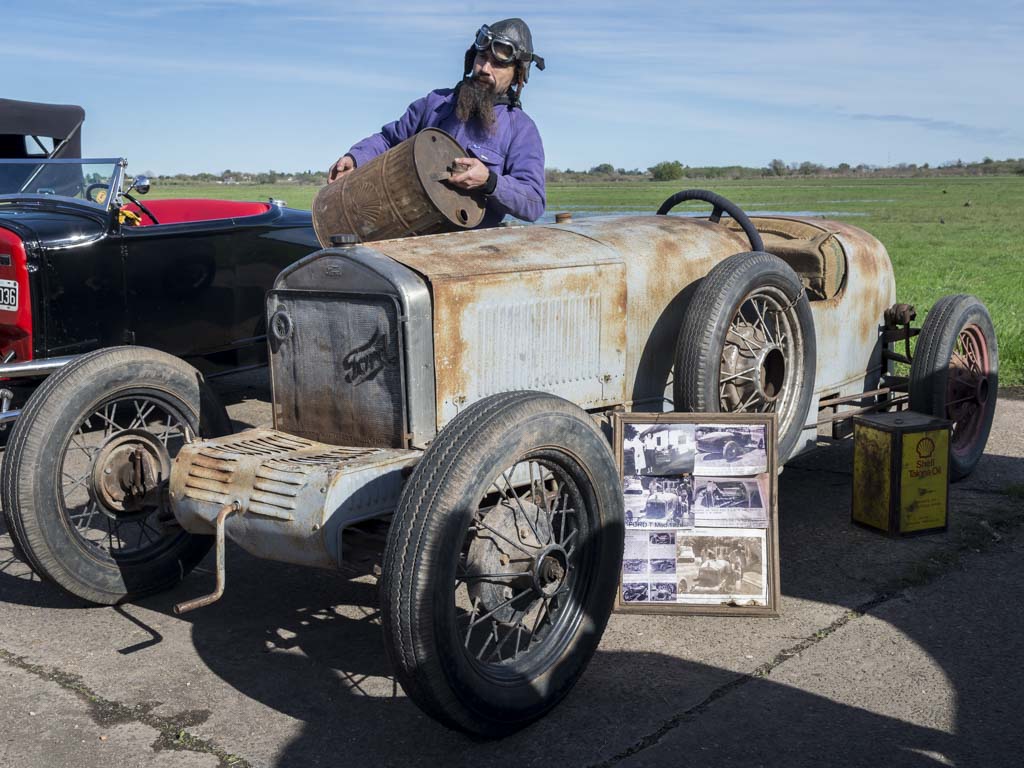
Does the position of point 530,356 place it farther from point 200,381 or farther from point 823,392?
point 823,392

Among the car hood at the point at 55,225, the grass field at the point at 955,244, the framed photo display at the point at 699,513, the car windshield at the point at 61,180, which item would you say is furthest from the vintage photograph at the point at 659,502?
the grass field at the point at 955,244

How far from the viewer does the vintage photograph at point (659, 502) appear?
402 centimetres

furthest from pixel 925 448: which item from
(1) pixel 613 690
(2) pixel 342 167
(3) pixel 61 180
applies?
(3) pixel 61 180

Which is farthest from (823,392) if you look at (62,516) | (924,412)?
(62,516)

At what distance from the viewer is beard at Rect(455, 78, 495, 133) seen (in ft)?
15.7

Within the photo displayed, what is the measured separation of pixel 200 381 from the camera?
431 cm

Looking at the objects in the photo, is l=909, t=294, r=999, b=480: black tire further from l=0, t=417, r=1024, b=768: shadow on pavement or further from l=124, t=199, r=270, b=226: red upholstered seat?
l=124, t=199, r=270, b=226: red upholstered seat

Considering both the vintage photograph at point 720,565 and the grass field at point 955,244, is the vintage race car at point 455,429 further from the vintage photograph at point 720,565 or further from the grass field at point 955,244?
the grass field at point 955,244

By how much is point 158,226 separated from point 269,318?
3.47 m

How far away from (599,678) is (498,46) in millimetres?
2795

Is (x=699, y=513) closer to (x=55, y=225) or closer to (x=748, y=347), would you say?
(x=748, y=347)

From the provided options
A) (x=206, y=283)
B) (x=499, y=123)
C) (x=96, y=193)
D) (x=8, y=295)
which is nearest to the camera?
(x=499, y=123)

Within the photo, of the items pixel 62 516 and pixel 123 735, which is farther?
pixel 62 516

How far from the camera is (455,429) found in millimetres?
3016
